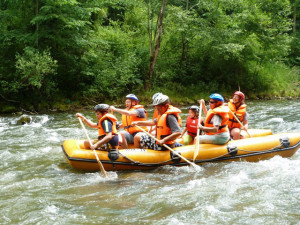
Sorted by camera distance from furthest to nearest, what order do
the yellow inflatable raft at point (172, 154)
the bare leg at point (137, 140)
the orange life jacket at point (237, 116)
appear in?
the orange life jacket at point (237, 116) → the bare leg at point (137, 140) → the yellow inflatable raft at point (172, 154)

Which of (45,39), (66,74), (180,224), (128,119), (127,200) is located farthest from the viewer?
(66,74)

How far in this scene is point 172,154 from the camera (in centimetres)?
555

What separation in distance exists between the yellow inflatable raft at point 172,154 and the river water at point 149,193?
0.13m

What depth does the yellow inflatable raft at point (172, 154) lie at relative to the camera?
5469mm

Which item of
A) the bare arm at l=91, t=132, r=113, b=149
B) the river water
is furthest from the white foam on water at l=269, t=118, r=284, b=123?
the bare arm at l=91, t=132, r=113, b=149

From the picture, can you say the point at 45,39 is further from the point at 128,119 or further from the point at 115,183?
the point at 115,183

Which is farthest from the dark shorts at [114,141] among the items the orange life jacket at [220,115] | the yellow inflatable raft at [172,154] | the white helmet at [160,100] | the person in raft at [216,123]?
the orange life jacket at [220,115]

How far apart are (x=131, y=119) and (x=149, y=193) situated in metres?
2.04

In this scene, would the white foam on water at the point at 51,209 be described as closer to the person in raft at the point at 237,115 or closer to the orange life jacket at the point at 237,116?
the person in raft at the point at 237,115

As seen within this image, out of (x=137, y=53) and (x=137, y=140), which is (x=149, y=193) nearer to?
(x=137, y=140)

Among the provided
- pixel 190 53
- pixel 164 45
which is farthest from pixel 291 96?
pixel 164 45

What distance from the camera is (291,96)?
17688 millimetres

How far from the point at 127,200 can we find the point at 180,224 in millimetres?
964

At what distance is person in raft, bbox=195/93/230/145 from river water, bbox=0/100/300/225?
1.51 feet
